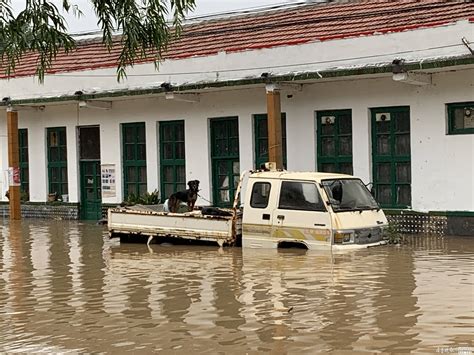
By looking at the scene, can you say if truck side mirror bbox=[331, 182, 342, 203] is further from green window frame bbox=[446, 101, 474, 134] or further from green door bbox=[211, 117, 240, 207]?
green door bbox=[211, 117, 240, 207]

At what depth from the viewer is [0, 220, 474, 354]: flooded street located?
898 centimetres

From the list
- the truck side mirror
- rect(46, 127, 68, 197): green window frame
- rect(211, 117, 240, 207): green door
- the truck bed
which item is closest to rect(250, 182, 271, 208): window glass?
the truck bed

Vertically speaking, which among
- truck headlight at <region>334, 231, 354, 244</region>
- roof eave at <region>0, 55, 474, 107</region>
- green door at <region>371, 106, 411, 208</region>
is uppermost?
roof eave at <region>0, 55, 474, 107</region>

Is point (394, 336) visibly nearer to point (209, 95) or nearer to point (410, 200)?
point (410, 200)

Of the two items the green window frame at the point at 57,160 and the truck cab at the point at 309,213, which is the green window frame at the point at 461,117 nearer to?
the truck cab at the point at 309,213

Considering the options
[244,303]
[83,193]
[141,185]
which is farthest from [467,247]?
[83,193]

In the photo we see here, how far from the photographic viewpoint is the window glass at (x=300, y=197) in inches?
627

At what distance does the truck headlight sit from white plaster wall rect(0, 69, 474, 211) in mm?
4689

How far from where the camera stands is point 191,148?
24.7 meters

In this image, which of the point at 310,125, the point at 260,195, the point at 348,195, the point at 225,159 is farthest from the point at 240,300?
the point at 225,159

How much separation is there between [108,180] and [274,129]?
796 centimetres

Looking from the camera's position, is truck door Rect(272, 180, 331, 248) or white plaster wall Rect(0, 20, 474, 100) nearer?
truck door Rect(272, 180, 331, 248)

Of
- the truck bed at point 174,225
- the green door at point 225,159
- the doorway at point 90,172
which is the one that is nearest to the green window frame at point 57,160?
the doorway at point 90,172

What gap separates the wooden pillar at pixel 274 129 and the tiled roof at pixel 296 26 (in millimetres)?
1373
